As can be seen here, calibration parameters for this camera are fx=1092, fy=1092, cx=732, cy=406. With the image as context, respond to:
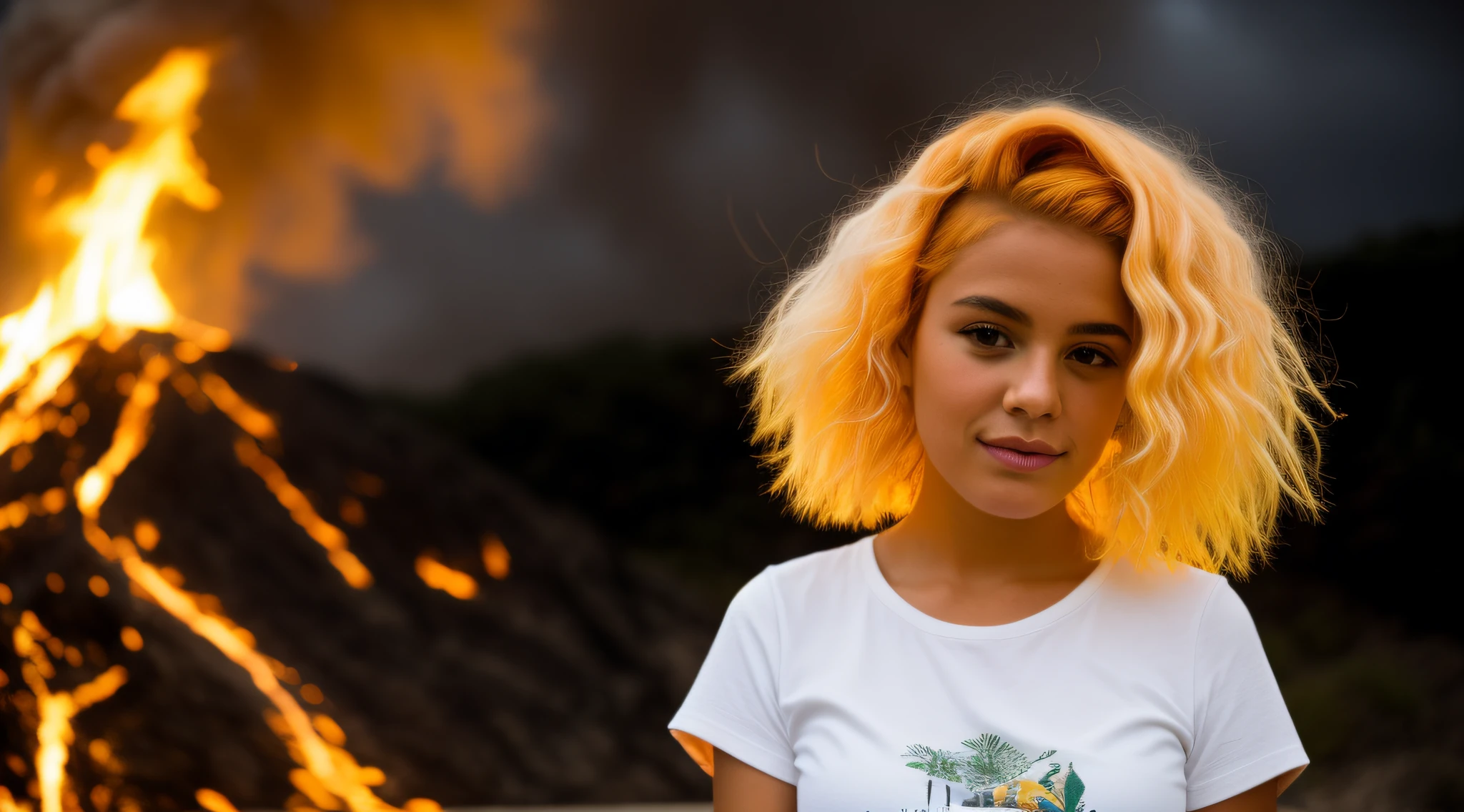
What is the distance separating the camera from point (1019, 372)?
939 mm

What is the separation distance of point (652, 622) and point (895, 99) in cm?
136

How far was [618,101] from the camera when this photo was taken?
2.58 metres

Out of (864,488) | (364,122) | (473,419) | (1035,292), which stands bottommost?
(864,488)

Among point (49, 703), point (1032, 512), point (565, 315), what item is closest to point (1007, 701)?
point (1032, 512)

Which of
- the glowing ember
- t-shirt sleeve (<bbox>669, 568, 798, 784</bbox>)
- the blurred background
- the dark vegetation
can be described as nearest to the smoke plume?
the blurred background

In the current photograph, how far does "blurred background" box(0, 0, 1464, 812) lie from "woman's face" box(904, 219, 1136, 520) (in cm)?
155

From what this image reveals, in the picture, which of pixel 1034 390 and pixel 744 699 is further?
pixel 744 699

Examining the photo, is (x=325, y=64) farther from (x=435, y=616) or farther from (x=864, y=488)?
(x=864, y=488)

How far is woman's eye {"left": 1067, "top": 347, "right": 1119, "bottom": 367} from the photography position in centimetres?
97

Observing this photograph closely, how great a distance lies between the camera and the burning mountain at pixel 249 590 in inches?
94.2

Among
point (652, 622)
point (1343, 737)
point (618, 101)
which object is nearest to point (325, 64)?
point (618, 101)

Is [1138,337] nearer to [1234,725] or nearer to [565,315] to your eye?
[1234,725]

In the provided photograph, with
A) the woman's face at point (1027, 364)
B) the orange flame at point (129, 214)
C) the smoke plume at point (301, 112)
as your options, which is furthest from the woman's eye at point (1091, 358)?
the orange flame at point (129, 214)

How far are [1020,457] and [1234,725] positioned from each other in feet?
0.98
